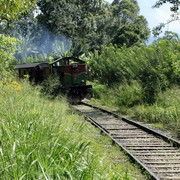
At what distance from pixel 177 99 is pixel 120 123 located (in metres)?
2.16

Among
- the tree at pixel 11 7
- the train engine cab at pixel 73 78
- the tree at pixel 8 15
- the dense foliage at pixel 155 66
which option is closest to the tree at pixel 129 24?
the train engine cab at pixel 73 78

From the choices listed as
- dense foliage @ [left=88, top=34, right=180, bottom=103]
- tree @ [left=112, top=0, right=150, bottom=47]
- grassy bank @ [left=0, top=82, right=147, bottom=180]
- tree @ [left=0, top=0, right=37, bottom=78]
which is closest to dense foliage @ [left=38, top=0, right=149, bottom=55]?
tree @ [left=112, top=0, right=150, bottom=47]

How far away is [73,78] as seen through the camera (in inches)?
809

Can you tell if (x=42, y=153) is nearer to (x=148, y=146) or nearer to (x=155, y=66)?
(x=148, y=146)

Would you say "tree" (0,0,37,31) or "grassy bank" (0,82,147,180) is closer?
"grassy bank" (0,82,147,180)

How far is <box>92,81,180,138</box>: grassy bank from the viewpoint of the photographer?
10.9 metres

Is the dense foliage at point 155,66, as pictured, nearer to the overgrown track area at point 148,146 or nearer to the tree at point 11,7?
the overgrown track area at point 148,146

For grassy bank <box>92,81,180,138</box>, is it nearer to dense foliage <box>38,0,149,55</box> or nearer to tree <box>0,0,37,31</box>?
Answer: tree <box>0,0,37,31</box>

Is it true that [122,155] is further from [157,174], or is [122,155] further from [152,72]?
[152,72]

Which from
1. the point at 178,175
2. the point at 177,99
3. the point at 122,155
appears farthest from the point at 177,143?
the point at 177,99

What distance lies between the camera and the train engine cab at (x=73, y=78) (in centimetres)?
2002

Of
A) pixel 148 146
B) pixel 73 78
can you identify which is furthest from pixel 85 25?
pixel 148 146

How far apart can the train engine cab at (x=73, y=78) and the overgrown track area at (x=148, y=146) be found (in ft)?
25.4

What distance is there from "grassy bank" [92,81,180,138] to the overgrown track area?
63 cm
